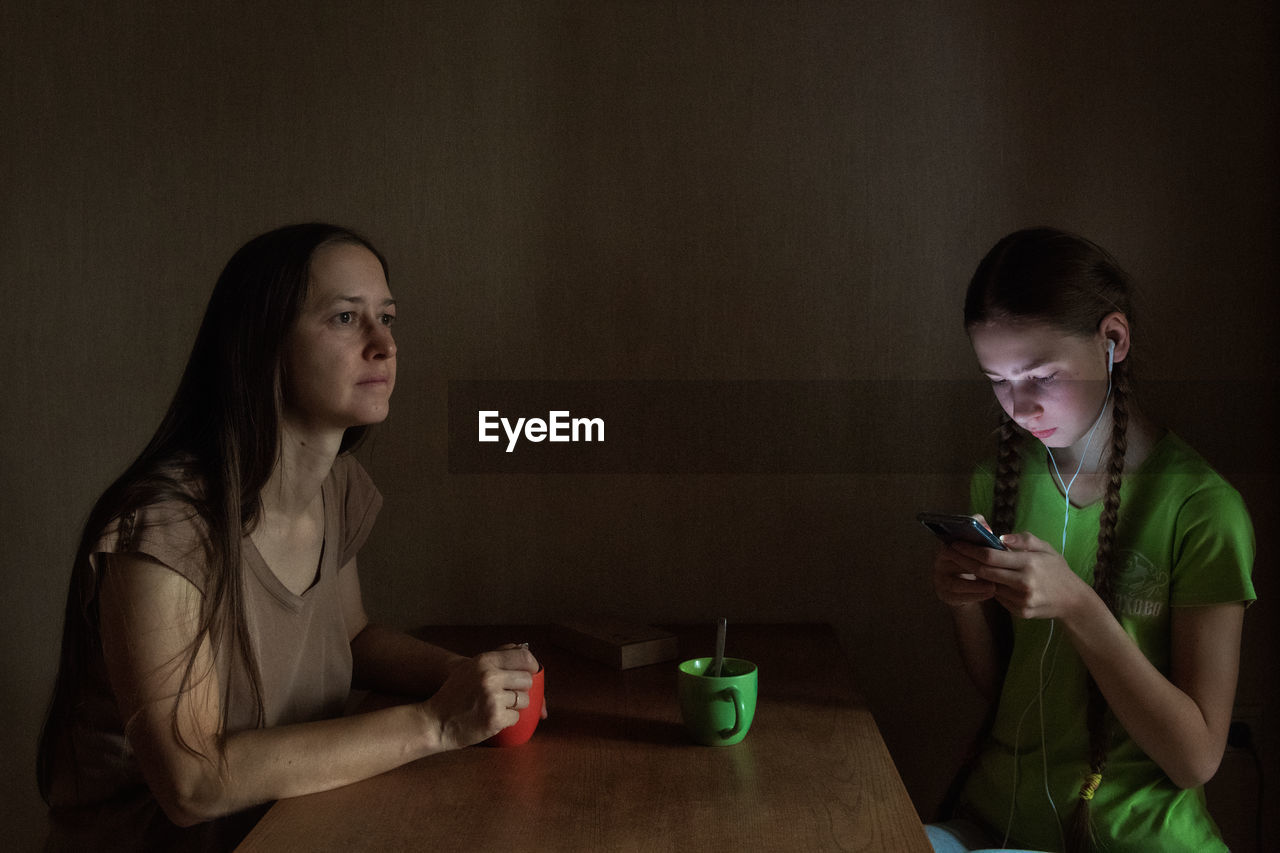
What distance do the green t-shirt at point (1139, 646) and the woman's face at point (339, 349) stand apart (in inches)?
37.3

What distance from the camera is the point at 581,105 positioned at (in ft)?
5.51

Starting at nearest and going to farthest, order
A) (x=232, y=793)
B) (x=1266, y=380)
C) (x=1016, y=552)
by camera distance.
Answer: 1. (x=232, y=793)
2. (x=1016, y=552)
3. (x=1266, y=380)

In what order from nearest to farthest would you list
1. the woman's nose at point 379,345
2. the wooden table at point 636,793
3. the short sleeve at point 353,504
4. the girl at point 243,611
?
the wooden table at point 636,793, the girl at point 243,611, the woman's nose at point 379,345, the short sleeve at point 353,504

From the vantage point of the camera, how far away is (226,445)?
1.12m

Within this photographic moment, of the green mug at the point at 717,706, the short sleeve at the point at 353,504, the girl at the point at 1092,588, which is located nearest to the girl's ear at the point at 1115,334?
the girl at the point at 1092,588

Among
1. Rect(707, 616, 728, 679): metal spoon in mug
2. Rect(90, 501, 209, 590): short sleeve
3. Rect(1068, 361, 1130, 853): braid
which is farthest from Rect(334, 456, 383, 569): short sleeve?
Rect(1068, 361, 1130, 853): braid

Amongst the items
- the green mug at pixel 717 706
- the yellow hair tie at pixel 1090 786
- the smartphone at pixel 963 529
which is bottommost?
the yellow hair tie at pixel 1090 786

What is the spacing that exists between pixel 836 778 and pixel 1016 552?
0.36 metres

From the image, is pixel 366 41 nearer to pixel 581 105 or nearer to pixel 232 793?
pixel 581 105

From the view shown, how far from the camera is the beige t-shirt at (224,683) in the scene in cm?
102

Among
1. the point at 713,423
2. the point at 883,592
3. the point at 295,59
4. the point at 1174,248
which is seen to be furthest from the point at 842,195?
the point at 295,59

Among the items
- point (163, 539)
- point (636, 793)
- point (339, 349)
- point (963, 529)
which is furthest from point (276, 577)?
point (963, 529)

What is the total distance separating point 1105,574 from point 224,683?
3.62ft

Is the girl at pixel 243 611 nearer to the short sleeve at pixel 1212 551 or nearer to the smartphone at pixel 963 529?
the smartphone at pixel 963 529
